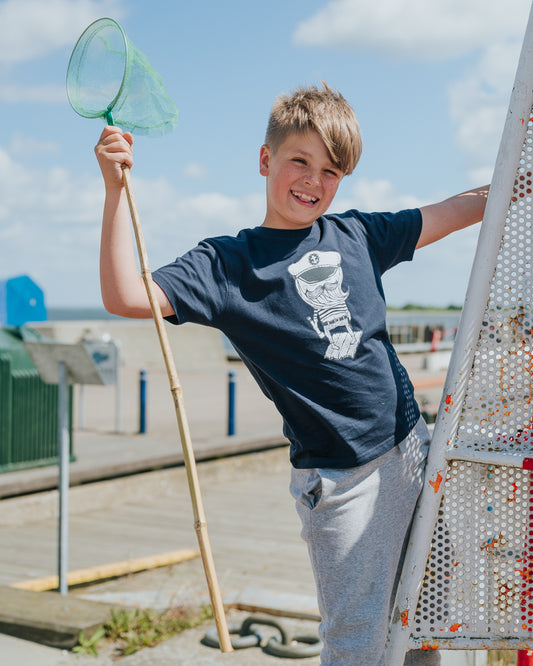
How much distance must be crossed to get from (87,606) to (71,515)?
10.7 ft

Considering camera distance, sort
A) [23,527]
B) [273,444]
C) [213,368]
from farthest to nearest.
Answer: [213,368] → [273,444] → [23,527]

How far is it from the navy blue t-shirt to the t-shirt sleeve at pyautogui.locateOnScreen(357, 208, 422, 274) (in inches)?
7.6

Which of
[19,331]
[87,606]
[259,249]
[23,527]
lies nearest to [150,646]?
[87,606]

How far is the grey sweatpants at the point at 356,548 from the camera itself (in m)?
2.19

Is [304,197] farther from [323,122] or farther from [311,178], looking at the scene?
[323,122]

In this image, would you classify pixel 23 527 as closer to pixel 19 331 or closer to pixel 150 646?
pixel 19 331

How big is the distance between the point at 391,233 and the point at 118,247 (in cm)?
86

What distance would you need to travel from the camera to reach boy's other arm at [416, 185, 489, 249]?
251cm

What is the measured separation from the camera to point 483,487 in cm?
220

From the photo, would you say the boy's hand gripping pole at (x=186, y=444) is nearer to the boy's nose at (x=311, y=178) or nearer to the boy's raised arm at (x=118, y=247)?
the boy's raised arm at (x=118, y=247)

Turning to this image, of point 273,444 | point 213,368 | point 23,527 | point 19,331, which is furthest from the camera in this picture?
point 213,368

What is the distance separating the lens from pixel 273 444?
9992 millimetres

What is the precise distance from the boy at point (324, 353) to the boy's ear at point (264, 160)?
0.04 meters

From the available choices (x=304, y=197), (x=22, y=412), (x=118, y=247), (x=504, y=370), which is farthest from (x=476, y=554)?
(x=22, y=412)
